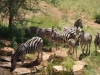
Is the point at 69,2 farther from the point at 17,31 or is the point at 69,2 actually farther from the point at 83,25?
the point at 17,31

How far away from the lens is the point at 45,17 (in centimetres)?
2302

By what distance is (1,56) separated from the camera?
16.8 meters

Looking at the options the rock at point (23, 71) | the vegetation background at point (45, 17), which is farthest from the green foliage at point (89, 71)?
the rock at point (23, 71)

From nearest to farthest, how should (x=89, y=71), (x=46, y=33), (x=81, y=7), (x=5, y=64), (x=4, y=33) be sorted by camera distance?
(x=89, y=71)
(x=5, y=64)
(x=46, y=33)
(x=4, y=33)
(x=81, y=7)

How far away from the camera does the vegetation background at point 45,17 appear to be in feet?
62.3

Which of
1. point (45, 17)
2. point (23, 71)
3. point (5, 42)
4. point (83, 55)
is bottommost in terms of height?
point (23, 71)

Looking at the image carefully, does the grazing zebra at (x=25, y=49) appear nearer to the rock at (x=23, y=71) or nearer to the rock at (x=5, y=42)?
the rock at (x=23, y=71)

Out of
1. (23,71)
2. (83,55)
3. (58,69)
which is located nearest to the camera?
(58,69)

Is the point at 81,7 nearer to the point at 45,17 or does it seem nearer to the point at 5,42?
the point at 45,17

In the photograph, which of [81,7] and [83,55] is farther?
[81,7]

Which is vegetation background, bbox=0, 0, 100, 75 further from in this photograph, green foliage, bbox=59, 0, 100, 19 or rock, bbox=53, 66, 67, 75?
rock, bbox=53, 66, 67, 75

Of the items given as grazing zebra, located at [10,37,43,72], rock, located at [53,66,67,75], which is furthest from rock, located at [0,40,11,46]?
rock, located at [53,66,67,75]

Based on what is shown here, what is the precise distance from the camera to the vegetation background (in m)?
19.0

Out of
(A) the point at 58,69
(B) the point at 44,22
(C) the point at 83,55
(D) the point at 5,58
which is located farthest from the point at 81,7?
(A) the point at 58,69
